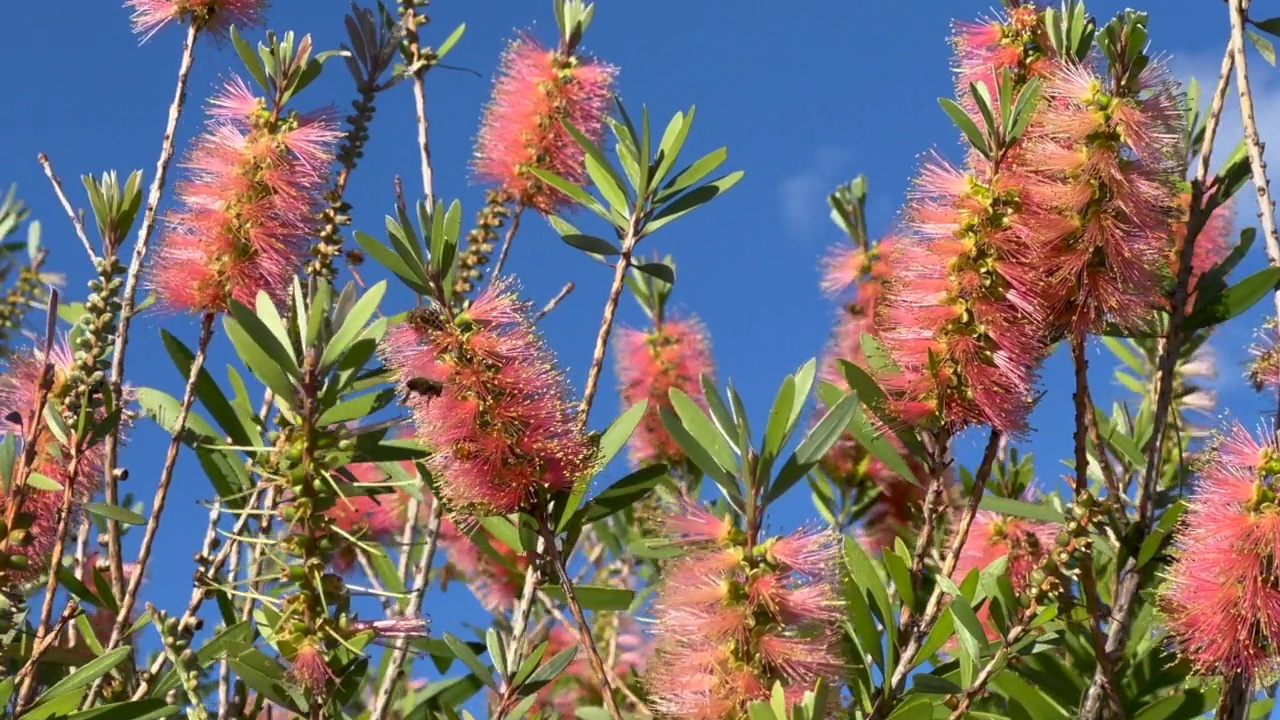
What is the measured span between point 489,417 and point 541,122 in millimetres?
1583

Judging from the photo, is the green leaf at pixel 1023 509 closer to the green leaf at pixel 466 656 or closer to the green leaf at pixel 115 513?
the green leaf at pixel 466 656

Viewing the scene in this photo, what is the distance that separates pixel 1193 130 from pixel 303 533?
6.64ft

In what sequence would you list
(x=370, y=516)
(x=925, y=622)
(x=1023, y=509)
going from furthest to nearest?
(x=370, y=516) → (x=1023, y=509) → (x=925, y=622)

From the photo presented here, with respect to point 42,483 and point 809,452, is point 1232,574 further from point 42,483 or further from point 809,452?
point 42,483

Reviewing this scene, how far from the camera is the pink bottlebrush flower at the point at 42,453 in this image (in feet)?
6.27

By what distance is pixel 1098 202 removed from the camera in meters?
1.90

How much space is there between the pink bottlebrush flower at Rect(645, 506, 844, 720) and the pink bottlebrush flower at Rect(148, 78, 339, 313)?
915 millimetres

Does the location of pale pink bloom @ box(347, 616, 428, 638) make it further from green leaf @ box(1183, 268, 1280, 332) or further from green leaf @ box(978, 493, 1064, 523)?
green leaf @ box(1183, 268, 1280, 332)

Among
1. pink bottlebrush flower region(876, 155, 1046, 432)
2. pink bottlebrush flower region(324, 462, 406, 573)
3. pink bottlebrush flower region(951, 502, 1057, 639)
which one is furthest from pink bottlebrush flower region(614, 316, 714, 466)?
pink bottlebrush flower region(876, 155, 1046, 432)

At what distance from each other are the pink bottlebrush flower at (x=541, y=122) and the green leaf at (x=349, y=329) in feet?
4.69

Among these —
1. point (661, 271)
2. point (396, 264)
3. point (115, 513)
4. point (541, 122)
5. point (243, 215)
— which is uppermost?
point (541, 122)

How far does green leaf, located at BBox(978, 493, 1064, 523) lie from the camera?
6.75 feet

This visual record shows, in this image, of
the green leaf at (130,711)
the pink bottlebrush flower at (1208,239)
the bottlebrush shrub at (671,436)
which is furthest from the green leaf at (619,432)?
the pink bottlebrush flower at (1208,239)

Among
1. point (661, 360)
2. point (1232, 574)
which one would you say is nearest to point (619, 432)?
point (1232, 574)
